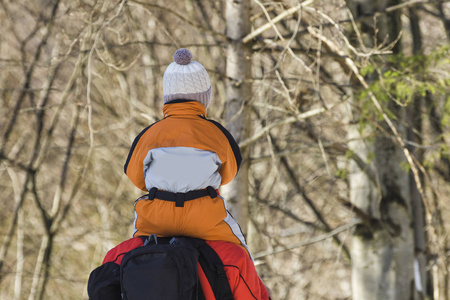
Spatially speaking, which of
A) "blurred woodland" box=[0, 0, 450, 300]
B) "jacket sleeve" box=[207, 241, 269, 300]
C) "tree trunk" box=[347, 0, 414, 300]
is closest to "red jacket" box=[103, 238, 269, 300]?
"jacket sleeve" box=[207, 241, 269, 300]

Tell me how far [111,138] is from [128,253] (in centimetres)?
1026

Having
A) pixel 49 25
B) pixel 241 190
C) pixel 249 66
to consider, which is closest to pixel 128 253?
pixel 241 190

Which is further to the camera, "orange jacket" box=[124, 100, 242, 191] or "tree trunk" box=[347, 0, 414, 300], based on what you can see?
"tree trunk" box=[347, 0, 414, 300]

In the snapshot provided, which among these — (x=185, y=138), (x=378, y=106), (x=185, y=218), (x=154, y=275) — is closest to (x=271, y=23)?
(x=378, y=106)

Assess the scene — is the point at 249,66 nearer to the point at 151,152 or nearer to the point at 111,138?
the point at 151,152

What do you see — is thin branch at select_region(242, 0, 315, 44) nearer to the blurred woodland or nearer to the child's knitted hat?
the blurred woodland

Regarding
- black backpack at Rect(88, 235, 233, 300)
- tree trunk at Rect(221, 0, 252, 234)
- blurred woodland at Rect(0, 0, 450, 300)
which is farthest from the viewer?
blurred woodland at Rect(0, 0, 450, 300)

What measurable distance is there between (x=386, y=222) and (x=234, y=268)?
11.2 ft

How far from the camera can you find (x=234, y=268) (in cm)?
246

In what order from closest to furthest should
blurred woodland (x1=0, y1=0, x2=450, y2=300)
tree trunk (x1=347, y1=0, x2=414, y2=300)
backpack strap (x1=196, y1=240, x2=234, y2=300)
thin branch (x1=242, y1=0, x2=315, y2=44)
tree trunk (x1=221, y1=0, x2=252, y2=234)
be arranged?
backpack strap (x1=196, y1=240, x2=234, y2=300), thin branch (x1=242, y1=0, x2=315, y2=44), tree trunk (x1=221, y1=0, x2=252, y2=234), blurred woodland (x1=0, y1=0, x2=450, y2=300), tree trunk (x1=347, y1=0, x2=414, y2=300)

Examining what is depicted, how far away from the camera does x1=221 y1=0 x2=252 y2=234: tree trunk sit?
15.7 feet

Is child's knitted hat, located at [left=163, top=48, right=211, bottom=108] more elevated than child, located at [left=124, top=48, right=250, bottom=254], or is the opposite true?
child's knitted hat, located at [left=163, top=48, right=211, bottom=108]

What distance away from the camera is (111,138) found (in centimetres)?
1238

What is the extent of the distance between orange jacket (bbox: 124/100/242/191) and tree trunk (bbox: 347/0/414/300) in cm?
305
